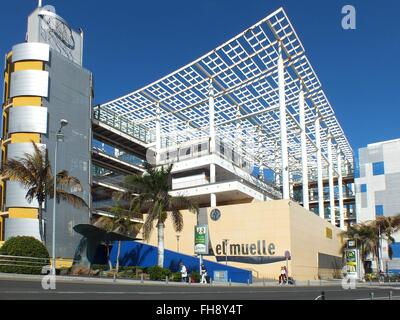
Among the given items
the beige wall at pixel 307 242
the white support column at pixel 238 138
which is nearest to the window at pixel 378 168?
the beige wall at pixel 307 242

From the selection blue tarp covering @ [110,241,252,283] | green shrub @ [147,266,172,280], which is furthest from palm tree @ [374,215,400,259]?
green shrub @ [147,266,172,280]

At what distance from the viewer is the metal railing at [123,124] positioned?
2285 inches

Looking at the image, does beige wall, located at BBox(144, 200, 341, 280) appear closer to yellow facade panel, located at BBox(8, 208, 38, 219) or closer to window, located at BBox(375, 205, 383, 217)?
yellow facade panel, located at BBox(8, 208, 38, 219)

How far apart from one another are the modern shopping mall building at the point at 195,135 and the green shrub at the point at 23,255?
13.1 meters

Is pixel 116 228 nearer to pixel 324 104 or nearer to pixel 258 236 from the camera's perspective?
pixel 258 236

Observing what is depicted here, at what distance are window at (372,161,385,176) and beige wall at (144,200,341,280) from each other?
28.8 m

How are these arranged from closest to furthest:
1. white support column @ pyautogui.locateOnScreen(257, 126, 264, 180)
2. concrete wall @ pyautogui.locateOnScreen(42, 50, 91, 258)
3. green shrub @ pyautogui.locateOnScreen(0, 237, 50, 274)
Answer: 1. green shrub @ pyautogui.locateOnScreen(0, 237, 50, 274)
2. concrete wall @ pyautogui.locateOnScreen(42, 50, 91, 258)
3. white support column @ pyautogui.locateOnScreen(257, 126, 264, 180)

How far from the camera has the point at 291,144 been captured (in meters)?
80.8

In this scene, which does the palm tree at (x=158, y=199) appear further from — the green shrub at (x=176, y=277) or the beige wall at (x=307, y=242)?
the beige wall at (x=307, y=242)

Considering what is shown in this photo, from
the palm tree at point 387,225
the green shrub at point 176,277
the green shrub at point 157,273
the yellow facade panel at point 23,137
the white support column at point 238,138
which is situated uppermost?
the white support column at point 238,138

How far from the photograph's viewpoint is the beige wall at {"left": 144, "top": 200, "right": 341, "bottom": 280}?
167 feet
